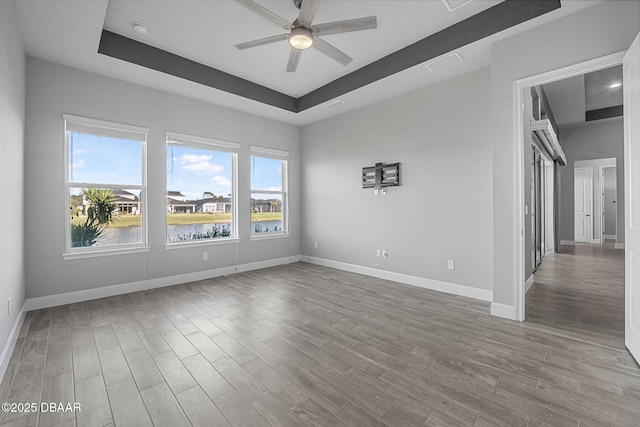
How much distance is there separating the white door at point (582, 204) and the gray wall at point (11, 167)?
1180 cm

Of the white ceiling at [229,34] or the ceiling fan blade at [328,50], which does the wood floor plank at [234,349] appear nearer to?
the ceiling fan blade at [328,50]

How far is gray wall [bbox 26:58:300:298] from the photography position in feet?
11.0

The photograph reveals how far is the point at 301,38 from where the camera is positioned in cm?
262

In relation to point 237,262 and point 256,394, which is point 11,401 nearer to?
point 256,394

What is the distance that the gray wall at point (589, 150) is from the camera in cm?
750

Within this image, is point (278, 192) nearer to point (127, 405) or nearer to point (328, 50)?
point (328, 50)

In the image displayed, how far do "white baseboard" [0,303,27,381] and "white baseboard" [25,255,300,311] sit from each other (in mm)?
340

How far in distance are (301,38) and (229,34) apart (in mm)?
1197

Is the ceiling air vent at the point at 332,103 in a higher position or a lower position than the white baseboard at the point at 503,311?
higher

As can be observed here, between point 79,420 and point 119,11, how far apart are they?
3573 mm

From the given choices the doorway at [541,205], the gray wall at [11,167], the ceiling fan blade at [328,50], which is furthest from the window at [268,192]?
the doorway at [541,205]

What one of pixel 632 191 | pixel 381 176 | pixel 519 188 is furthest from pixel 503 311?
pixel 381 176

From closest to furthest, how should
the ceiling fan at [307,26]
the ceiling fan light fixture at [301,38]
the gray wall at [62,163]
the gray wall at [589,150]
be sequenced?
the ceiling fan at [307,26]
the ceiling fan light fixture at [301,38]
the gray wall at [62,163]
the gray wall at [589,150]

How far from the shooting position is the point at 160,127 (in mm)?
4309
